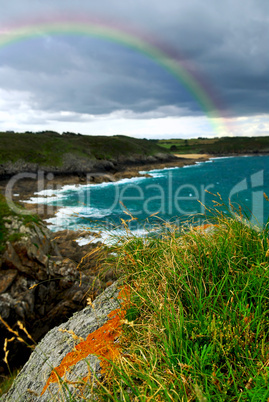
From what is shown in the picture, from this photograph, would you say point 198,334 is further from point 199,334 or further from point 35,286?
point 35,286

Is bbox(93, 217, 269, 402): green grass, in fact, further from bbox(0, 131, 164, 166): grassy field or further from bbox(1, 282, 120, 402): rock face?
bbox(0, 131, 164, 166): grassy field

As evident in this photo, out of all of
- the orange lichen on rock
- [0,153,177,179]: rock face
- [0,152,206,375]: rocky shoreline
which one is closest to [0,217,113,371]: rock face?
[0,152,206,375]: rocky shoreline

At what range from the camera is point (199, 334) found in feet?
6.10

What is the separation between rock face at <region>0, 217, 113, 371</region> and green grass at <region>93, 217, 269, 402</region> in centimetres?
482

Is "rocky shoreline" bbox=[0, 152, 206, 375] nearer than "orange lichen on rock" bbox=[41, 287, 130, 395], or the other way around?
"orange lichen on rock" bbox=[41, 287, 130, 395]

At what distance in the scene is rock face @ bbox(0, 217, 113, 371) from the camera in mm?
7203

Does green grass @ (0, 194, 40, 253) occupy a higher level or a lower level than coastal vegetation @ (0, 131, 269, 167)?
lower

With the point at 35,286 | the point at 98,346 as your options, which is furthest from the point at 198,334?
the point at 35,286

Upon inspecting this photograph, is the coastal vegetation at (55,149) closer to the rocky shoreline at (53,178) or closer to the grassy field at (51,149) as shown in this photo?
the grassy field at (51,149)

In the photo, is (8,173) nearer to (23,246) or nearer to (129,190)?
(129,190)

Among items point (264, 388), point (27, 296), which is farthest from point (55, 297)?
point (264, 388)

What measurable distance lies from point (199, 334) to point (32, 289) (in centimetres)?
763

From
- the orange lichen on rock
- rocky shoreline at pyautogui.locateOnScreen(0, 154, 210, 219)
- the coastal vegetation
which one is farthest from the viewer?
the coastal vegetation

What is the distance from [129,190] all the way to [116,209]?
16.1 m
